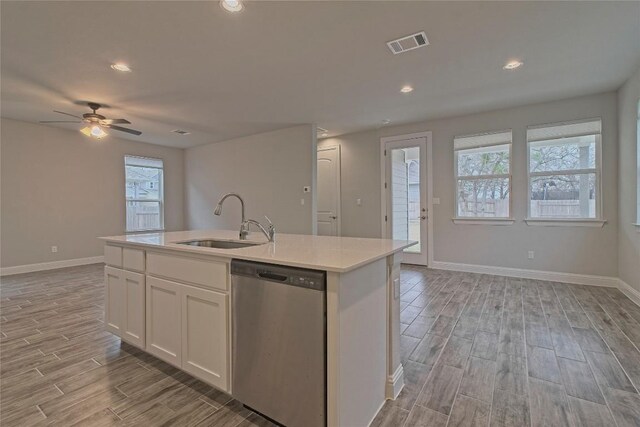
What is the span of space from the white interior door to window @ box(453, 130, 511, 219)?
2.31m

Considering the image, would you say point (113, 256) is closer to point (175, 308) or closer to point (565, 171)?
point (175, 308)

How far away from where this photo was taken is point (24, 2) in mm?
2082

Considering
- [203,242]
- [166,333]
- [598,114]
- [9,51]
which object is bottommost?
[166,333]

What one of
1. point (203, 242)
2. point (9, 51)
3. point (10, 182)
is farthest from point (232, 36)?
point (10, 182)

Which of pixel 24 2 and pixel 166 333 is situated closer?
pixel 166 333

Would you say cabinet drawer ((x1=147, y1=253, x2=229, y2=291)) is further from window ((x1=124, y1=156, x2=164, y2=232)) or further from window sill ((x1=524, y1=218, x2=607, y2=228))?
window ((x1=124, y1=156, x2=164, y2=232))

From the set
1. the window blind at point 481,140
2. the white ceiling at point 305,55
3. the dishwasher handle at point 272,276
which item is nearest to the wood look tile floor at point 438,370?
the dishwasher handle at point 272,276

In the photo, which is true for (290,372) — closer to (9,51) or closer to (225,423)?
(225,423)

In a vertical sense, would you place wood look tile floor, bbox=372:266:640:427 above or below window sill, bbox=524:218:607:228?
below

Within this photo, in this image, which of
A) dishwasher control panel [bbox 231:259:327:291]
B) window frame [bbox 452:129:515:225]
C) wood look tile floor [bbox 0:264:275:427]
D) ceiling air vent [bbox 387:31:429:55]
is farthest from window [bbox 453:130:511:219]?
wood look tile floor [bbox 0:264:275:427]

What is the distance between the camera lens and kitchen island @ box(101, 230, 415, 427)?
1284mm

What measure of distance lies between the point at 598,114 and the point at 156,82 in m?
5.70

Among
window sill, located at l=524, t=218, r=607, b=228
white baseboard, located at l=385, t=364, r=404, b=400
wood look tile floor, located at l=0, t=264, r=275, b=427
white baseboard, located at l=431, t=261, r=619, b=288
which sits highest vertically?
window sill, located at l=524, t=218, r=607, b=228

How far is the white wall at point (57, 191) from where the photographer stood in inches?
195
